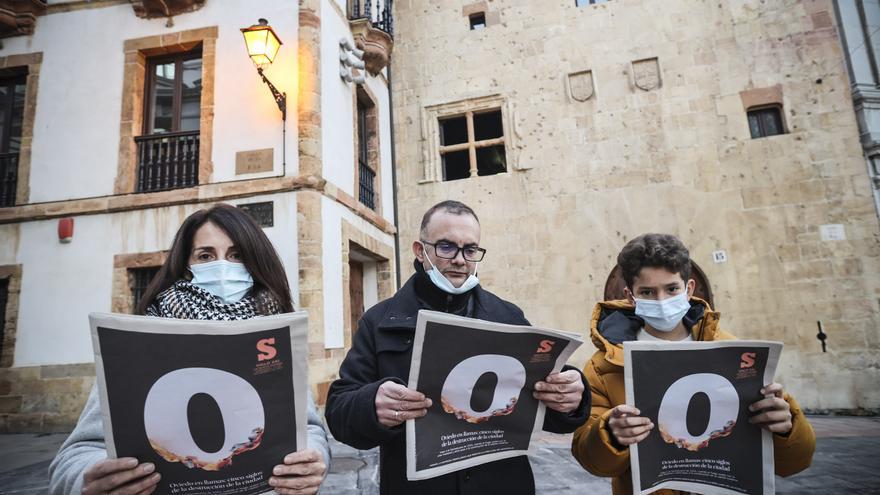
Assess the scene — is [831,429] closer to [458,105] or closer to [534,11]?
A: [458,105]

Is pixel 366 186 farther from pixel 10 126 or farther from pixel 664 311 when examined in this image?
pixel 664 311

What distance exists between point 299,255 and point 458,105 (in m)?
4.61

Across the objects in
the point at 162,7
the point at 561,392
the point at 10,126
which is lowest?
the point at 561,392

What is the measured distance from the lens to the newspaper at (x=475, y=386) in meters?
1.39

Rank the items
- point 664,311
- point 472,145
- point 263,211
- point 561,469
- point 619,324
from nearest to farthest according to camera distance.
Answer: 1. point 664,311
2. point 619,324
3. point 561,469
4. point 263,211
5. point 472,145

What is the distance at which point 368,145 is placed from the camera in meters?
8.14

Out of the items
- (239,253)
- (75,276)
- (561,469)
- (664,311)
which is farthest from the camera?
(75,276)

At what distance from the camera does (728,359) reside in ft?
4.98

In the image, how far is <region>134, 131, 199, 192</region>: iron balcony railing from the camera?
6.45m

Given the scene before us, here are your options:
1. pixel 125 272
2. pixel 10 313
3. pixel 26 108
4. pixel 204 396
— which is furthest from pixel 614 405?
pixel 26 108

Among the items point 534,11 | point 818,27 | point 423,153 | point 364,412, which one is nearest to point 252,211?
point 423,153

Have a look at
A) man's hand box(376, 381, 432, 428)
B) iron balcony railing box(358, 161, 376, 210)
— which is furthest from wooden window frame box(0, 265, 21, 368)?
man's hand box(376, 381, 432, 428)

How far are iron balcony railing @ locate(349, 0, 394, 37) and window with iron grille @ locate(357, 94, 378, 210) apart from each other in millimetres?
1443

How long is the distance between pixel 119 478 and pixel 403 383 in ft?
2.56
